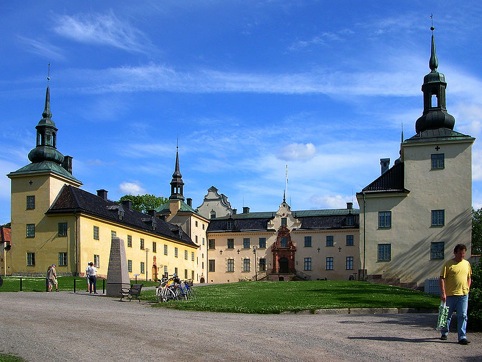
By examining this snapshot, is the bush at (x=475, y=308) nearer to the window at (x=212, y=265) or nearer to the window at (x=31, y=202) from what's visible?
the window at (x=31, y=202)

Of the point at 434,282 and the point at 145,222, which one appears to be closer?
the point at 434,282

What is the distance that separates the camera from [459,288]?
11.0 m

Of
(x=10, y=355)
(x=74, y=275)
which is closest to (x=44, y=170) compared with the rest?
(x=74, y=275)

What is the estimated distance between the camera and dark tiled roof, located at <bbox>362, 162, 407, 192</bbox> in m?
43.9

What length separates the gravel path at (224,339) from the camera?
32.3 ft

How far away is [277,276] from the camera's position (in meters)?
70.5

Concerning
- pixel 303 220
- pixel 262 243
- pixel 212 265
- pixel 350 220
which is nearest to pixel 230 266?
pixel 212 265

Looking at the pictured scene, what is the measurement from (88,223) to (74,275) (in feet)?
15.0

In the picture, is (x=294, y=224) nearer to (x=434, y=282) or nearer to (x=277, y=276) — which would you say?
(x=277, y=276)

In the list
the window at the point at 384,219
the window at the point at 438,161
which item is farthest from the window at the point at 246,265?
the window at the point at 438,161

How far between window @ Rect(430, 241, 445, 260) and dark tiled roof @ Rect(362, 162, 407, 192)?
15.0ft

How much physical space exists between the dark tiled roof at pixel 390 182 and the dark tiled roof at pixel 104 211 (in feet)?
75.1

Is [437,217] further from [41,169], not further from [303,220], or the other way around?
[41,169]

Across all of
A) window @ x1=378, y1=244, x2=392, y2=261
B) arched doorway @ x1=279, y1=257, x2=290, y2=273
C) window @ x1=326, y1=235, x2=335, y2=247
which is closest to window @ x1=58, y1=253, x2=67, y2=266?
window @ x1=378, y1=244, x2=392, y2=261
